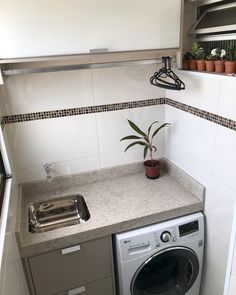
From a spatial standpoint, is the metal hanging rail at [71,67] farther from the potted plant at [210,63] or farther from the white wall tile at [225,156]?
the white wall tile at [225,156]

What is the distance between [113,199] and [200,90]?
83cm

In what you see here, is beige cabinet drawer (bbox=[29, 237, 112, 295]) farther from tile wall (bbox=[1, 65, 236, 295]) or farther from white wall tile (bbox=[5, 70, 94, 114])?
white wall tile (bbox=[5, 70, 94, 114])

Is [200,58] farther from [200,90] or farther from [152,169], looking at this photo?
[152,169]

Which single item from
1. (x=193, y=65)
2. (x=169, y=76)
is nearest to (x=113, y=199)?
(x=169, y=76)

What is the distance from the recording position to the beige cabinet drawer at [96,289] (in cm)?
149

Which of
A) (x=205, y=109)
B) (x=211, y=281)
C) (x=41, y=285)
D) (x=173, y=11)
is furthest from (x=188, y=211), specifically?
(x=173, y=11)

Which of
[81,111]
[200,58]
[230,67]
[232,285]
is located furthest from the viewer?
[81,111]

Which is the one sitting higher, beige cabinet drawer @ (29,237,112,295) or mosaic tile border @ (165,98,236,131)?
mosaic tile border @ (165,98,236,131)

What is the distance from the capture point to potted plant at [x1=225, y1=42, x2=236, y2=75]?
1.22 m

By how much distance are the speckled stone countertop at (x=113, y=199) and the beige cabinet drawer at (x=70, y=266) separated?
56 mm

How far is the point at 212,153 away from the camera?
4.61 ft

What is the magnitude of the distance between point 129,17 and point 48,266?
52.8 inches

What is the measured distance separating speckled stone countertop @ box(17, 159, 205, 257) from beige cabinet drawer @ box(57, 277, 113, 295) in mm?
326

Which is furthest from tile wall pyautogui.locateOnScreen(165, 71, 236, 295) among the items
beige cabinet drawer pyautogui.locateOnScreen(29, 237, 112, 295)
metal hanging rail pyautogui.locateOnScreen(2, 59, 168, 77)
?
beige cabinet drawer pyautogui.locateOnScreen(29, 237, 112, 295)
